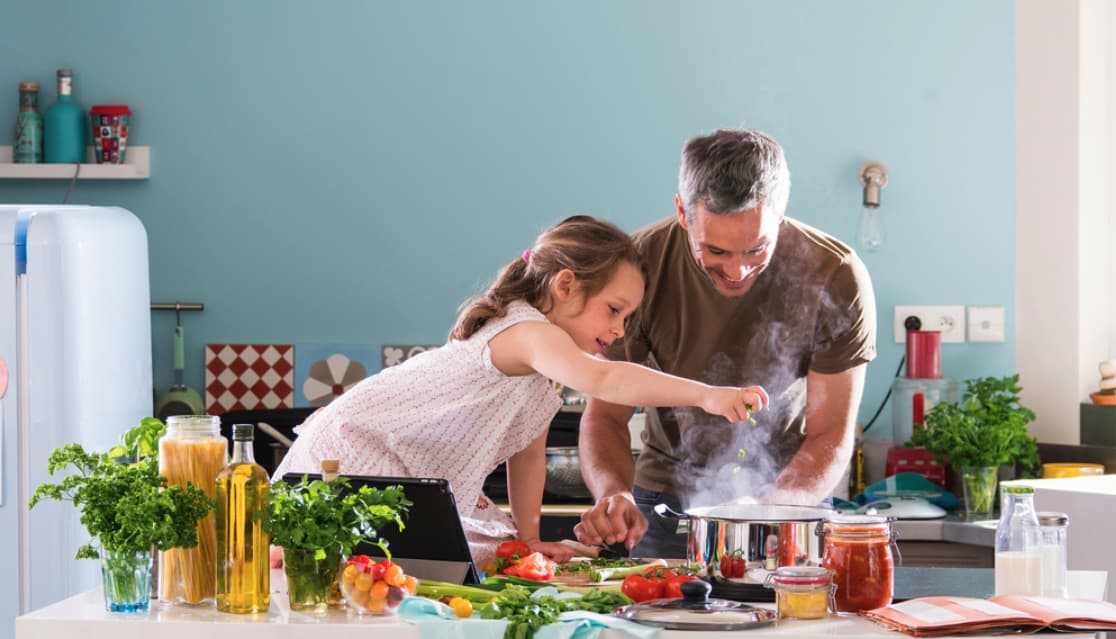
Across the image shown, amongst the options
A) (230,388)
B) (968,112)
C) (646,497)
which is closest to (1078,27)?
(968,112)

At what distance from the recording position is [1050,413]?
3887 millimetres

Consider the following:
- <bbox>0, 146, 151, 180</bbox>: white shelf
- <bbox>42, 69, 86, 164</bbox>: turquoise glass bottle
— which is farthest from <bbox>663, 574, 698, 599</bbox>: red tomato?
<bbox>42, 69, 86, 164</bbox>: turquoise glass bottle

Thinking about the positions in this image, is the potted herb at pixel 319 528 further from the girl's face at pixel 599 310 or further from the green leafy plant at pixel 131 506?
the girl's face at pixel 599 310

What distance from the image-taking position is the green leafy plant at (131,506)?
1696mm

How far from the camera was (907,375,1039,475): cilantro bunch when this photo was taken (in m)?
3.54

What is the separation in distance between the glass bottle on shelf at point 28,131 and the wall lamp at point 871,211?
8.08 feet

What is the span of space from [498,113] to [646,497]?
1637mm

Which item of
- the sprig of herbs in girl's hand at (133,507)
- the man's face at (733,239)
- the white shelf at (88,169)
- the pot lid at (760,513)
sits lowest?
the pot lid at (760,513)

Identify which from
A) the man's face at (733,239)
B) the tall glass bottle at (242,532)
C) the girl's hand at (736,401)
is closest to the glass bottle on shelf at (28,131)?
the man's face at (733,239)

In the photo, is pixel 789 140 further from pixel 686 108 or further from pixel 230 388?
pixel 230 388

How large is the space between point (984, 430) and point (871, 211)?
2.61ft

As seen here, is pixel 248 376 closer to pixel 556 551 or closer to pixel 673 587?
pixel 556 551

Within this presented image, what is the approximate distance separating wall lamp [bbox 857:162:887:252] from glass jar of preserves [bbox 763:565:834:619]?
243cm

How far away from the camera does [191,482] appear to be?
5.84 feet
